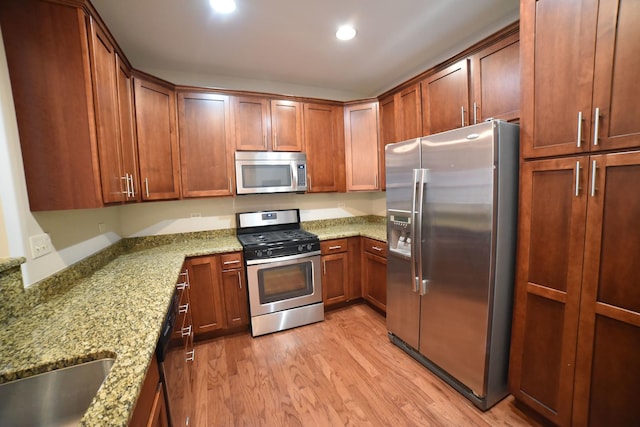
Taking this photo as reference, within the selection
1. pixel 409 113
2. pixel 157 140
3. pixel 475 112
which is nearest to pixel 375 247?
pixel 409 113

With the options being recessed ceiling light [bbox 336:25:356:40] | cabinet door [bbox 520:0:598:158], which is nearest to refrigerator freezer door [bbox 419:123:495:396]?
cabinet door [bbox 520:0:598:158]

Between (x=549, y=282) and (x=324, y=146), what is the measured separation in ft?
7.52

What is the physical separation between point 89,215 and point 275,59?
2.02 meters

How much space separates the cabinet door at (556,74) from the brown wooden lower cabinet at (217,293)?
2.37 meters

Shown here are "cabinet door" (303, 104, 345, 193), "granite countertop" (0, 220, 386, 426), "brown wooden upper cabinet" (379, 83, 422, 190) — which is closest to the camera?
"granite countertop" (0, 220, 386, 426)

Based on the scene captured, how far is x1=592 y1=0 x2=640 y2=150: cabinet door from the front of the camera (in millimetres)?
1033

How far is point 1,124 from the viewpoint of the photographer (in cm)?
112

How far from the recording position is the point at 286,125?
9.08 feet

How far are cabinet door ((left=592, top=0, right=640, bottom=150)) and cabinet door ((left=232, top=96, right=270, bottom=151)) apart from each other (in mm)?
2377

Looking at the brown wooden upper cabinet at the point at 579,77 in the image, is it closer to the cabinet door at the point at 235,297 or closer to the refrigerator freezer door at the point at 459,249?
the refrigerator freezer door at the point at 459,249

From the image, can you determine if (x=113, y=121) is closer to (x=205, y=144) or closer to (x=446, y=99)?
(x=205, y=144)

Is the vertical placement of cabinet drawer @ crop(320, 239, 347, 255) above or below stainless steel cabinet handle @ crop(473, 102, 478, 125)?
below

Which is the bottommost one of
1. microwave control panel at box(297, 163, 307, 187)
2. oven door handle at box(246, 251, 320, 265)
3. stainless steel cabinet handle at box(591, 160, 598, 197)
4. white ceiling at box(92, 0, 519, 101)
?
oven door handle at box(246, 251, 320, 265)

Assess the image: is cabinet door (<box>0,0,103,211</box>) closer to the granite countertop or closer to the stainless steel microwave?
the granite countertop
